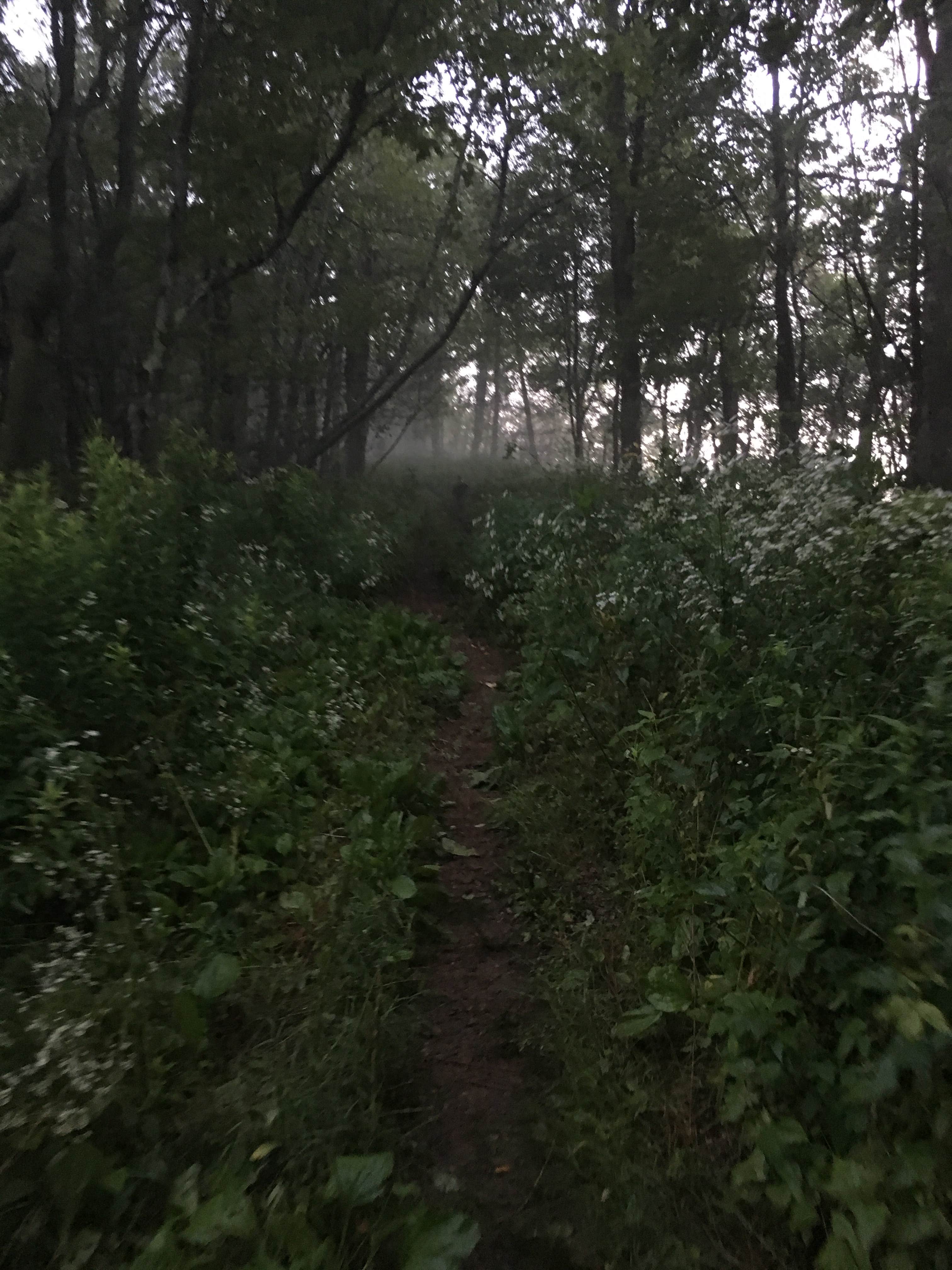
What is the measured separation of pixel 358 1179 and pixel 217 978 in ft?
3.02

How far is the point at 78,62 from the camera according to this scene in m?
15.0

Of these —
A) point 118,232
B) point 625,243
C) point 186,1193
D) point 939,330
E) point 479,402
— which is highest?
point 625,243

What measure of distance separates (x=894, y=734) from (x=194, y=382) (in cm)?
1343

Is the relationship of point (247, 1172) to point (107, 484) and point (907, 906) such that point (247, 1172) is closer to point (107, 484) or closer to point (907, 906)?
point (907, 906)

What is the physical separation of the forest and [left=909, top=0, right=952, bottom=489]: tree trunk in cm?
5

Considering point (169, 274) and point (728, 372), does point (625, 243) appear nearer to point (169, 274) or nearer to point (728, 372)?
point (728, 372)

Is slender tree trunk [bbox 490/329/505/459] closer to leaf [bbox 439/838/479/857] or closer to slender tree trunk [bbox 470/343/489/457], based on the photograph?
slender tree trunk [bbox 470/343/489/457]

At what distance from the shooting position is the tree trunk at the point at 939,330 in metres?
7.31

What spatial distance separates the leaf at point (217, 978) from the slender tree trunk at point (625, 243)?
40.6 feet

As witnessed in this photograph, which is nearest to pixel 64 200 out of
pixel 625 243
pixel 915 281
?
pixel 625 243

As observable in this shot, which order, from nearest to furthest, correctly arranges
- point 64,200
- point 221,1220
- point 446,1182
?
1. point 221,1220
2. point 446,1182
3. point 64,200

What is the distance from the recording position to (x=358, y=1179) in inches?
96.3

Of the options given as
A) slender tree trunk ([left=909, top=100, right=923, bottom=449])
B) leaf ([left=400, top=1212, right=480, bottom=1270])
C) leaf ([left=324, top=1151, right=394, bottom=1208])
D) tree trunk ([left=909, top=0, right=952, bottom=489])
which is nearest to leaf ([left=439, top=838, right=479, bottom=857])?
leaf ([left=324, top=1151, right=394, bottom=1208])

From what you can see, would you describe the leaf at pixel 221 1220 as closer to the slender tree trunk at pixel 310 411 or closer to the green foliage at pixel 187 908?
the green foliage at pixel 187 908
